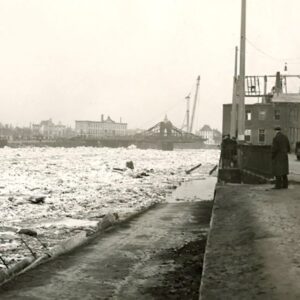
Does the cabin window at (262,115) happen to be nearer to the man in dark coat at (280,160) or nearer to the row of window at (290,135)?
the row of window at (290,135)

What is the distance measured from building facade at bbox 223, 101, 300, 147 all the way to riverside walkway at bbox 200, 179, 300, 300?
57.5 metres

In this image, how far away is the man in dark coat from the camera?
1162cm

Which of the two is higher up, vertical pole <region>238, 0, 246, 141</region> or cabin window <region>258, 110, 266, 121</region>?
cabin window <region>258, 110, 266, 121</region>

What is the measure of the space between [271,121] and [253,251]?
2480 inches

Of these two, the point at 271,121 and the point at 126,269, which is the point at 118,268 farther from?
the point at 271,121

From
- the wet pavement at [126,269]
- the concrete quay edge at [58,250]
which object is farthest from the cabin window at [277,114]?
the wet pavement at [126,269]

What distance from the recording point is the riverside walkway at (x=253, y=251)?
4.57 meters

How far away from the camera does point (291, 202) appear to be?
922cm

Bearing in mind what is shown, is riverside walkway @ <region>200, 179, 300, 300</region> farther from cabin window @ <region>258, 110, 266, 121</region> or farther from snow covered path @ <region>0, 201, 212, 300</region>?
cabin window @ <region>258, 110, 266, 121</region>

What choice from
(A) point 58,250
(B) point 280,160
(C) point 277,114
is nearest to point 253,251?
(A) point 58,250

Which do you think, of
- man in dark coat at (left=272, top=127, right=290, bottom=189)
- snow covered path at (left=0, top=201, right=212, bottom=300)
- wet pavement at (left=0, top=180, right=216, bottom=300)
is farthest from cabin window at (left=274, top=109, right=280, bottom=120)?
wet pavement at (left=0, top=180, right=216, bottom=300)

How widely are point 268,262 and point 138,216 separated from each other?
7.53 m

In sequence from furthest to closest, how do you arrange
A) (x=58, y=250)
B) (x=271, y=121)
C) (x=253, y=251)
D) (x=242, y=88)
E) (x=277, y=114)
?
(x=271, y=121)
(x=277, y=114)
(x=242, y=88)
(x=58, y=250)
(x=253, y=251)

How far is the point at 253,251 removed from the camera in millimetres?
5816
